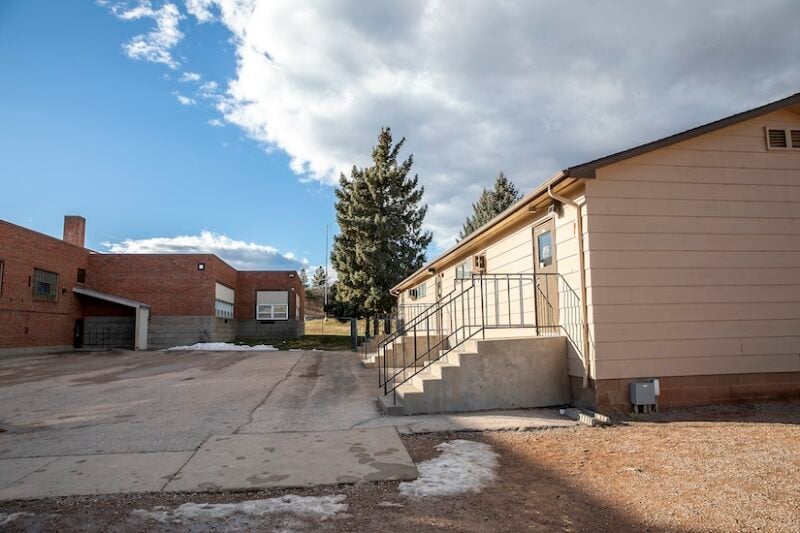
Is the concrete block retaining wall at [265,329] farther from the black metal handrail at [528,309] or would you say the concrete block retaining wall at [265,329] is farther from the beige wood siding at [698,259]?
the beige wood siding at [698,259]

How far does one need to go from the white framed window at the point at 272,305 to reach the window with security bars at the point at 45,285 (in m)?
11.6

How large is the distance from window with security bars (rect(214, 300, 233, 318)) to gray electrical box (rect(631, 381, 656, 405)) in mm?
23873

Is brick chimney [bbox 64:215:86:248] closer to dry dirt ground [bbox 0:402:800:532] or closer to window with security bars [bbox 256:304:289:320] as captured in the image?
window with security bars [bbox 256:304:289:320]

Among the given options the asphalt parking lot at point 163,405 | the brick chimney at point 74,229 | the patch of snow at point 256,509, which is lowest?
the patch of snow at point 256,509

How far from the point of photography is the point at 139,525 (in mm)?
3592

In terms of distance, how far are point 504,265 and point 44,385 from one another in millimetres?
10382

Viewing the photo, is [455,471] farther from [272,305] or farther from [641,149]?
[272,305]

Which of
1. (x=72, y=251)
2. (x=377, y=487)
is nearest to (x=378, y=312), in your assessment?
(x=72, y=251)

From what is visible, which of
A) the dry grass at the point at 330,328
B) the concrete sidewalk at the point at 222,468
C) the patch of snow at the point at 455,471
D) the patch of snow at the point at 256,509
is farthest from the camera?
the dry grass at the point at 330,328

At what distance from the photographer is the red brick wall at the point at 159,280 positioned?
2611 centimetres

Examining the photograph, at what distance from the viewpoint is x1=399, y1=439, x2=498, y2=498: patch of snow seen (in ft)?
14.0

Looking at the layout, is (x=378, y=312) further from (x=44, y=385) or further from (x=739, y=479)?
(x=739, y=479)

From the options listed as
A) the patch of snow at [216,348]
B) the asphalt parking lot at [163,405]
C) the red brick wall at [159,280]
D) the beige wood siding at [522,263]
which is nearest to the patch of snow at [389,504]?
the asphalt parking lot at [163,405]

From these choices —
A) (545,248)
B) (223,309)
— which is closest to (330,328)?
(223,309)
